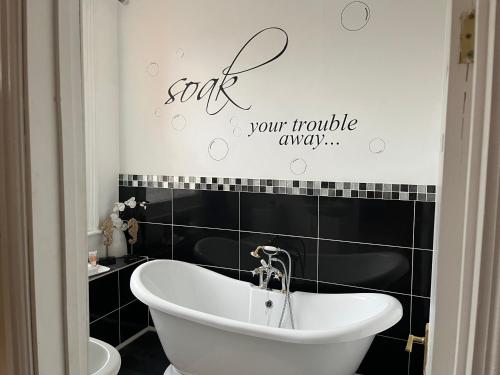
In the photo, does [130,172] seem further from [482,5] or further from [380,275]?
[482,5]

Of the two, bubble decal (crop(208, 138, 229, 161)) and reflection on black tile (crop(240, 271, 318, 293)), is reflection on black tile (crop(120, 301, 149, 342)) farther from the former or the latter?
bubble decal (crop(208, 138, 229, 161))

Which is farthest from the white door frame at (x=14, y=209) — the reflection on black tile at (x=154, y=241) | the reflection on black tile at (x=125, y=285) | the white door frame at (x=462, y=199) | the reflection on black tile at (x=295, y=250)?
the reflection on black tile at (x=154, y=241)

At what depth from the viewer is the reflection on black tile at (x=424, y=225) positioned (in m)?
2.18

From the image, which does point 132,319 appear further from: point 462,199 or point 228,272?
point 462,199

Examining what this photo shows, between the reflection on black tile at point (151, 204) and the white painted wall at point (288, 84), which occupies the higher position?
the white painted wall at point (288, 84)

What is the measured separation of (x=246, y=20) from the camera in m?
2.60

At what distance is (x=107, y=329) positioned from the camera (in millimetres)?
2678

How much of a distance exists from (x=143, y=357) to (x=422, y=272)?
208cm

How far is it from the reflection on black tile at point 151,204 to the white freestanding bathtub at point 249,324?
1.59 feet

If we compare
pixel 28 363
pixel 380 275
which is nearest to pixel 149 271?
pixel 380 275

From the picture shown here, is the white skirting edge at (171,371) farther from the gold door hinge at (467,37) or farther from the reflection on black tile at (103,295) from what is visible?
the gold door hinge at (467,37)

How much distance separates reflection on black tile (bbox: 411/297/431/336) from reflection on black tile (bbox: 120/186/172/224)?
1.95m

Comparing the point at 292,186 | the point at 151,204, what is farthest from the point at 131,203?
the point at 292,186

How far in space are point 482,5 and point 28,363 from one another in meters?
0.95
